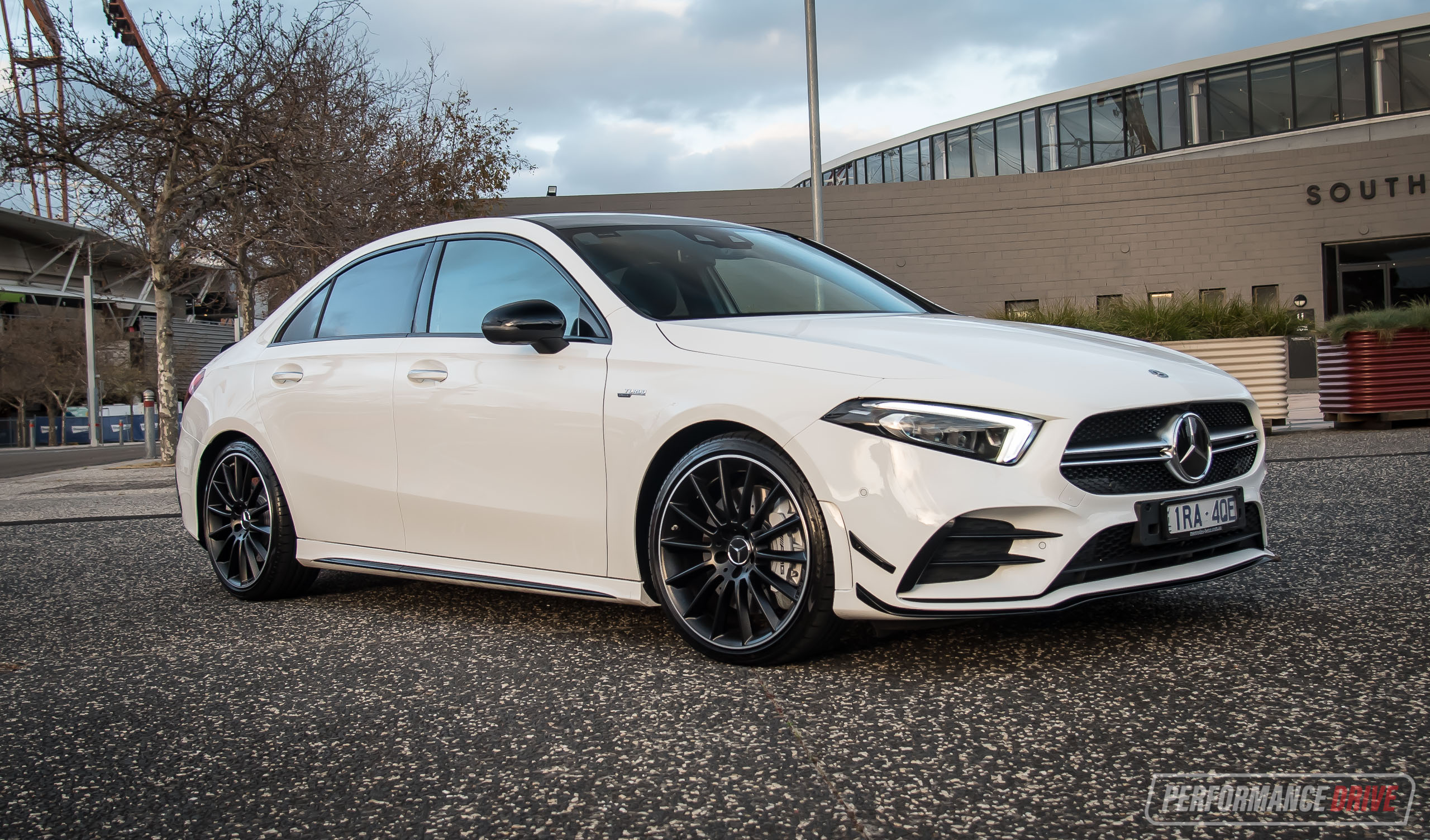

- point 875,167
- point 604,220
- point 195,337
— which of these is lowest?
point 604,220

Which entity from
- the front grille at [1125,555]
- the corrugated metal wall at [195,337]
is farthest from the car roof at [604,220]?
the corrugated metal wall at [195,337]

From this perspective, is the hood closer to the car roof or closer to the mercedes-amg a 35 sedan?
the mercedes-amg a 35 sedan

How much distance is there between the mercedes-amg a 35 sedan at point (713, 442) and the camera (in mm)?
3293

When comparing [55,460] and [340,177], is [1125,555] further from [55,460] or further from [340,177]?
[55,460]

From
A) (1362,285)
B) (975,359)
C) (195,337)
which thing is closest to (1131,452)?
(975,359)

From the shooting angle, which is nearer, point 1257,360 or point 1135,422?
point 1135,422

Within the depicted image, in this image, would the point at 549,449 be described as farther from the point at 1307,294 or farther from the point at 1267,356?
the point at 1307,294

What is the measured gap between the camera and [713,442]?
3695mm

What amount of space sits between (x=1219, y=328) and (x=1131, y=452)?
40.6ft

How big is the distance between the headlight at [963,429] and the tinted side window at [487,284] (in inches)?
57.5

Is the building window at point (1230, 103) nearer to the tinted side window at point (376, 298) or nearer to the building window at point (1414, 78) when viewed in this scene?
the building window at point (1414, 78)

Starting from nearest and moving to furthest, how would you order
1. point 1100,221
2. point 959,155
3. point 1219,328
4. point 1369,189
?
point 1219,328 → point 1369,189 → point 1100,221 → point 959,155

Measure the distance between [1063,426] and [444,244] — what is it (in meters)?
2.79

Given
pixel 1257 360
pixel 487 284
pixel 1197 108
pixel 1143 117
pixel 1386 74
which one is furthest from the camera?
pixel 1143 117
